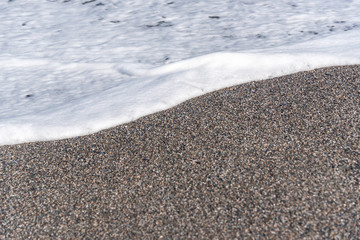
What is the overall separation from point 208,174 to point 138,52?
8.72 feet

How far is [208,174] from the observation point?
2205mm

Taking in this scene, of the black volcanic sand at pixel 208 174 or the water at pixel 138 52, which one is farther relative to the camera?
the water at pixel 138 52

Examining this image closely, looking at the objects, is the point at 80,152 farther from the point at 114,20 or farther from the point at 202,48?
the point at 114,20

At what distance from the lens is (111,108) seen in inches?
118

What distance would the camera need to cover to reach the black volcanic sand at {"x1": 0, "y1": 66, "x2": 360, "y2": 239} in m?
1.89

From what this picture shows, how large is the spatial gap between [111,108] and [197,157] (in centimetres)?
97

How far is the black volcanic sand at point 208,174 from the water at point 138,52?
0.29 m

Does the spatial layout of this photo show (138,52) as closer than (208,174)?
No

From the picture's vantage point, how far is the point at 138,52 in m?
4.53

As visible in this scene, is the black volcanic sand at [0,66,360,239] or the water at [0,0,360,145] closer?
the black volcanic sand at [0,66,360,239]

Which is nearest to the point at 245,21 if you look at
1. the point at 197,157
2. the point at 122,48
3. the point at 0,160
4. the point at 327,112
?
the point at 122,48

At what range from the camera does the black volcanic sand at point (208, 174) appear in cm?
189

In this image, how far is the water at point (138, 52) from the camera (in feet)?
10.1

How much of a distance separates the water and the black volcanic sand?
29 centimetres
